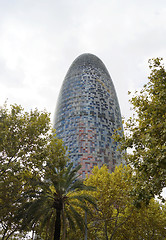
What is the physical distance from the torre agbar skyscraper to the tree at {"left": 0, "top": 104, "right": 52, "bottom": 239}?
36.7m

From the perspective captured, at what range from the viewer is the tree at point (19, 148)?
13805 mm

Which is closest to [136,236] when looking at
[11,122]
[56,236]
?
[56,236]

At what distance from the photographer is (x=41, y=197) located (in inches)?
612

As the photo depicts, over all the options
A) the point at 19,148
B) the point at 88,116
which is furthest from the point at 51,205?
the point at 88,116

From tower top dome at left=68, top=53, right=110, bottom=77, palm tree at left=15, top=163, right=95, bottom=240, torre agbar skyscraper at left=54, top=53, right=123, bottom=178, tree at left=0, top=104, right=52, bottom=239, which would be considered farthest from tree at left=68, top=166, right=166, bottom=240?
tower top dome at left=68, top=53, right=110, bottom=77

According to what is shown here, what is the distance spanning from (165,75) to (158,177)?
5586 mm

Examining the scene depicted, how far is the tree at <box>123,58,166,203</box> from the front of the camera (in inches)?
356

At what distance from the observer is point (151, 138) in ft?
29.7

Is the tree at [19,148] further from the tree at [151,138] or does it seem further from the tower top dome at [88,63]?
the tower top dome at [88,63]

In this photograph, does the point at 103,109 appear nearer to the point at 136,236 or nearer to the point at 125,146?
the point at 136,236

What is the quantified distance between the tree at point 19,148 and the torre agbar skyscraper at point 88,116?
1446 inches

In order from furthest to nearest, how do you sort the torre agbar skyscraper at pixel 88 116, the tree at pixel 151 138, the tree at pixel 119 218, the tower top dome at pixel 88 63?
the tower top dome at pixel 88 63 → the torre agbar skyscraper at pixel 88 116 → the tree at pixel 119 218 → the tree at pixel 151 138

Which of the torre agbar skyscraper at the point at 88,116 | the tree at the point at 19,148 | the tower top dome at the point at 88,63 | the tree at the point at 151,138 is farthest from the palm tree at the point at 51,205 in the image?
the tower top dome at the point at 88,63

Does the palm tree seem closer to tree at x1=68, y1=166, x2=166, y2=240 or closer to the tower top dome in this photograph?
tree at x1=68, y1=166, x2=166, y2=240
